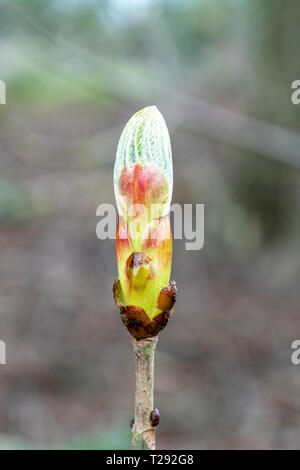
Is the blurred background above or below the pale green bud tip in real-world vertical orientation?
above

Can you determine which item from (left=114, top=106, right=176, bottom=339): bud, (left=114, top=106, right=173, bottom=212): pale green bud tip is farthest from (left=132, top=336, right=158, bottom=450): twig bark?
(left=114, top=106, right=173, bottom=212): pale green bud tip

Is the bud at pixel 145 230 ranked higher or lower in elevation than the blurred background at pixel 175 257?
lower

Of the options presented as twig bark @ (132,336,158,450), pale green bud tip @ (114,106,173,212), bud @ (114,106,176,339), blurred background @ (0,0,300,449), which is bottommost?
twig bark @ (132,336,158,450)

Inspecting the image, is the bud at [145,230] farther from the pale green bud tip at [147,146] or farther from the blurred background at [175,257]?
the blurred background at [175,257]

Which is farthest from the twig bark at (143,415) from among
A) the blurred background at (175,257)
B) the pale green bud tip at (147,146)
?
the blurred background at (175,257)

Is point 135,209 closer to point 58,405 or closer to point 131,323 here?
point 131,323

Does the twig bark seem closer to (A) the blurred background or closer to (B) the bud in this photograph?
(B) the bud

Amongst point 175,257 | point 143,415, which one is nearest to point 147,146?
point 143,415

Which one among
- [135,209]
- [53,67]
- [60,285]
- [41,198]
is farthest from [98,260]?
[135,209]
